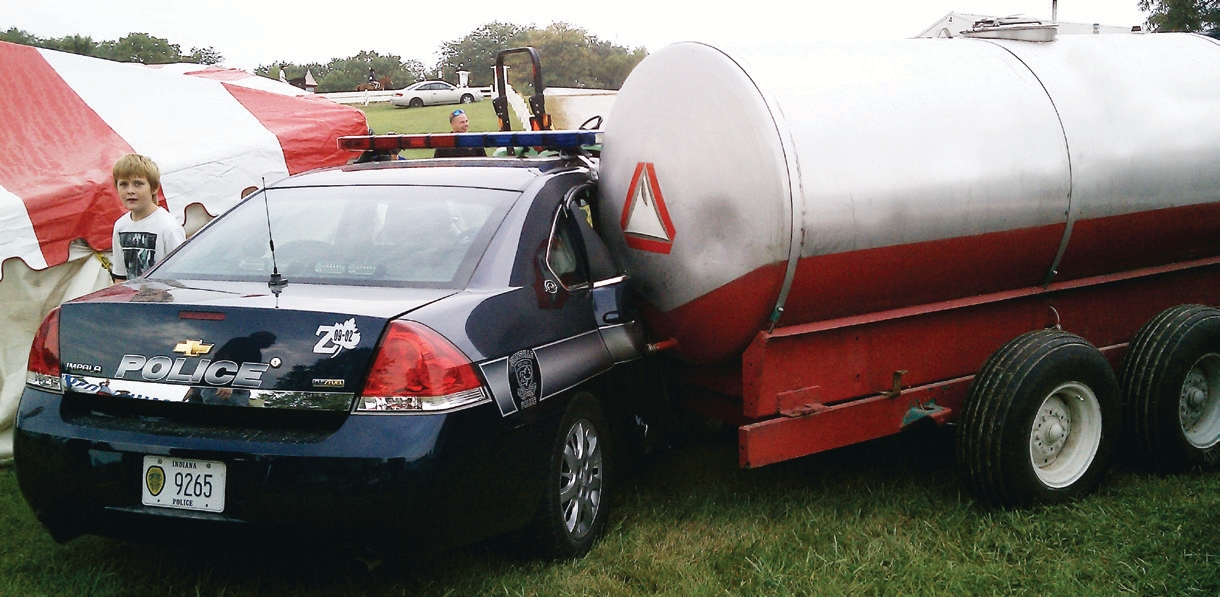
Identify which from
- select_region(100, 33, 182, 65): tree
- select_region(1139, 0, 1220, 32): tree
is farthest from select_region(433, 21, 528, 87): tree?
select_region(1139, 0, 1220, 32): tree

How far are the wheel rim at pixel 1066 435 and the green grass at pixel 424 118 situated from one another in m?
27.6

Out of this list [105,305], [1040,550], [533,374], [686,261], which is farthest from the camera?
[686,261]

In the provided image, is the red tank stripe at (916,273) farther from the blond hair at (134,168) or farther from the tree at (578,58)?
the tree at (578,58)

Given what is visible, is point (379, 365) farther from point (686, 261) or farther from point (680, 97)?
point (680, 97)

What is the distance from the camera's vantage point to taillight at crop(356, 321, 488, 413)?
3438 millimetres

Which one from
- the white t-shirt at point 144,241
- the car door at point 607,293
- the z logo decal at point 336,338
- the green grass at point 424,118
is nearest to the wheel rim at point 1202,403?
the car door at point 607,293

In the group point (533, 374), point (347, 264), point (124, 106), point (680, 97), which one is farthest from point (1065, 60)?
point (124, 106)

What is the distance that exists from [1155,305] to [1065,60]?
145 centimetres

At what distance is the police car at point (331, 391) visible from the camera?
3.41m

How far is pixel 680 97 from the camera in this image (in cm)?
482

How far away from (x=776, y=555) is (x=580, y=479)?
835mm

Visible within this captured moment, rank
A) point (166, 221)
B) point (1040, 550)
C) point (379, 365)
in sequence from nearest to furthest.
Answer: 1. point (379, 365)
2. point (1040, 550)
3. point (166, 221)

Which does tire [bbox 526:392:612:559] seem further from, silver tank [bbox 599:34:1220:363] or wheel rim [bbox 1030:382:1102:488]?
wheel rim [bbox 1030:382:1102:488]

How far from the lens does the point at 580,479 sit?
433 cm
